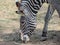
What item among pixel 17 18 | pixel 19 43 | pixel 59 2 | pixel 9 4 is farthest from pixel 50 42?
pixel 9 4

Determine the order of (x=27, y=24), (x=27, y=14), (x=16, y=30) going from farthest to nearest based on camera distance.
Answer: (x=16, y=30)
(x=27, y=24)
(x=27, y=14)

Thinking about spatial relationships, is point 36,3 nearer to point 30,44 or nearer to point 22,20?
point 22,20

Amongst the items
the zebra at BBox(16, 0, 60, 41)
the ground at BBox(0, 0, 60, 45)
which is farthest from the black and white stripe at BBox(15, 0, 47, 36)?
the ground at BBox(0, 0, 60, 45)

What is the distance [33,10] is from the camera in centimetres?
594

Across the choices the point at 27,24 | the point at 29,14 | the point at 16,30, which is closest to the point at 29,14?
the point at 29,14

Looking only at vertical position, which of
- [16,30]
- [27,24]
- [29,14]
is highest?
[29,14]

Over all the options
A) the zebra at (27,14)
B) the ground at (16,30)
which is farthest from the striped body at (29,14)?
the ground at (16,30)

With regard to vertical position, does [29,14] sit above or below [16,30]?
above

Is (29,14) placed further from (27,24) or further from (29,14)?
(27,24)

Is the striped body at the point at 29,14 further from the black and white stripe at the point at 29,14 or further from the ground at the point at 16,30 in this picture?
the ground at the point at 16,30

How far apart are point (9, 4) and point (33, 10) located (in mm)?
4477

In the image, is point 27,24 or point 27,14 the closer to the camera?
point 27,14

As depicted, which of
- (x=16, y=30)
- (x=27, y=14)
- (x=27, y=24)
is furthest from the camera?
(x=16, y=30)

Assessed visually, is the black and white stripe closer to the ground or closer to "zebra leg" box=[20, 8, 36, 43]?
"zebra leg" box=[20, 8, 36, 43]
